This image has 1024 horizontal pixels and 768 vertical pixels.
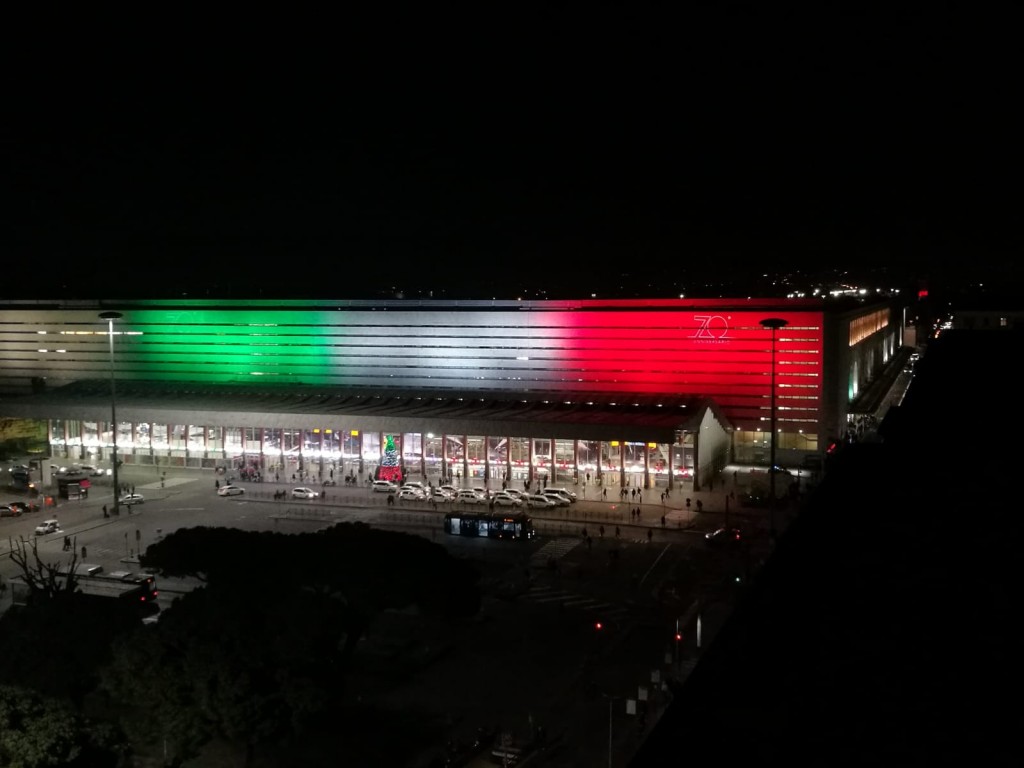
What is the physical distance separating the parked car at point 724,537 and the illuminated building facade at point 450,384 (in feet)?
23.7

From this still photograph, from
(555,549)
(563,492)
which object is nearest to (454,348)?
(563,492)

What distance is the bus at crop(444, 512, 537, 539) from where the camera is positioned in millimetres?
29891

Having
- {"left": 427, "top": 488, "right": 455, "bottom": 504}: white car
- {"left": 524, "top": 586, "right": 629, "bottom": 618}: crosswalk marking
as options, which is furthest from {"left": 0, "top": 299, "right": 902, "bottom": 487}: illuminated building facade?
{"left": 524, "top": 586, "right": 629, "bottom": 618}: crosswalk marking

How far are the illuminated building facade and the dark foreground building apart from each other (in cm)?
2909

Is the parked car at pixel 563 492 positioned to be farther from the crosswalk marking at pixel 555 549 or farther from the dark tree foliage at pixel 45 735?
the dark tree foliage at pixel 45 735

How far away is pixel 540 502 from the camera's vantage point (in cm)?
3453

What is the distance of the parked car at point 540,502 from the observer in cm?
3441

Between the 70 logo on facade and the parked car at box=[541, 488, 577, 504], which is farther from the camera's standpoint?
the 70 logo on facade

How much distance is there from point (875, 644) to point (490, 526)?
25.9 meters

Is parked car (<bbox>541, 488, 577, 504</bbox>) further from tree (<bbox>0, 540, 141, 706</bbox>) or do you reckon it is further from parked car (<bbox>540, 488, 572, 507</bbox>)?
tree (<bbox>0, 540, 141, 706</bbox>)

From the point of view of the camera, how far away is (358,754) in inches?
609

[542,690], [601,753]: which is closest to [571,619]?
[542,690]

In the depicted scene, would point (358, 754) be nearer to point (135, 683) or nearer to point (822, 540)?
point (135, 683)

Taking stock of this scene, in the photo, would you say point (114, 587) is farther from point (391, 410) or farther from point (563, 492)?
point (391, 410)
